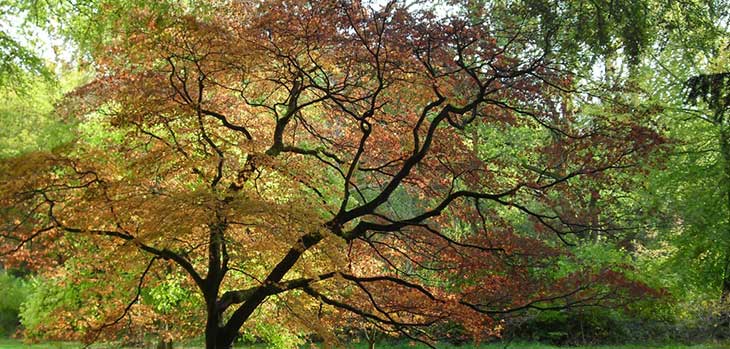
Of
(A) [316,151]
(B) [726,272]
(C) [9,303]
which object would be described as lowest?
(B) [726,272]

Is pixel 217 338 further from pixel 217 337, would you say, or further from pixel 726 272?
pixel 726 272

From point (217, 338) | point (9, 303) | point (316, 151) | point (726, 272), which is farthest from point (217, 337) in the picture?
point (9, 303)

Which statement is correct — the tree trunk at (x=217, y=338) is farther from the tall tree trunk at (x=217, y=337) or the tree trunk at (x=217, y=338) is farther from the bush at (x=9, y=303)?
the bush at (x=9, y=303)

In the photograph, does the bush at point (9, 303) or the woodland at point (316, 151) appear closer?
the woodland at point (316, 151)

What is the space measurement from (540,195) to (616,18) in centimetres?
215

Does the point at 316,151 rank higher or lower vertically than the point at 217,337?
higher

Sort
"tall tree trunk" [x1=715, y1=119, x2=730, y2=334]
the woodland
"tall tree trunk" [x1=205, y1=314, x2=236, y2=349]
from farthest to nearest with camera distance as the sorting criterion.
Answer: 1. "tall tree trunk" [x1=715, y1=119, x2=730, y2=334]
2. "tall tree trunk" [x1=205, y1=314, x2=236, y2=349]
3. the woodland

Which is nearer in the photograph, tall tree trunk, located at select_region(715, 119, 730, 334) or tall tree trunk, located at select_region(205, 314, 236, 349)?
tall tree trunk, located at select_region(205, 314, 236, 349)

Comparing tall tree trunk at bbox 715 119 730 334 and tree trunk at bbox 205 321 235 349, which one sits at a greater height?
tall tree trunk at bbox 715 119 730 334

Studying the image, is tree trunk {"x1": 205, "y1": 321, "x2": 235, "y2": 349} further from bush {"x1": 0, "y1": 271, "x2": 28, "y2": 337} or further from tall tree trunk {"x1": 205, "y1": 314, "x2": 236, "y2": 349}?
bush {"x1": 0, "y1": 271, "x2": 28, "y2": 337}

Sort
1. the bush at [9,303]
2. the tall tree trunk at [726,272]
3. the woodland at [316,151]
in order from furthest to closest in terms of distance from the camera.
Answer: the bush at [9,303] → the tall tree trunk at [726,272] → the woodland at [316,151]

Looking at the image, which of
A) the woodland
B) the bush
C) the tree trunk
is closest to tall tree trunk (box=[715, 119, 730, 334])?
the woodland

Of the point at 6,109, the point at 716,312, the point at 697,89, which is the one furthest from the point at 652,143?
the point at 6,109

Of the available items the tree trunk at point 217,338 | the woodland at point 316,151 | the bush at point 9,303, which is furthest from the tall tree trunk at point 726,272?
the bush at point 9,303
